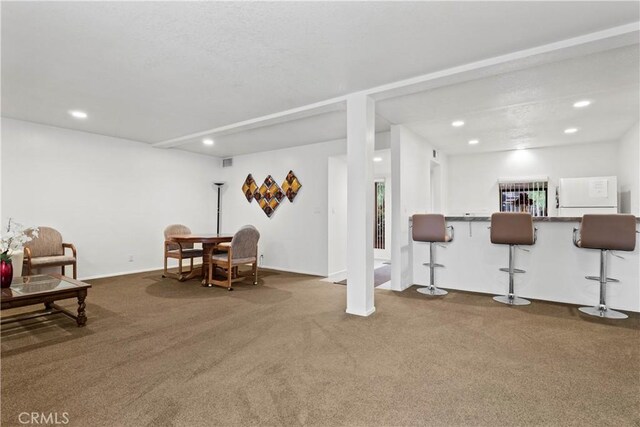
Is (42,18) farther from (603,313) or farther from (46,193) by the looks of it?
(603,313)

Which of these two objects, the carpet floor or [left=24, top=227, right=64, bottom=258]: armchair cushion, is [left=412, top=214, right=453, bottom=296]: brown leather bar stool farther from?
→ [left=24, top=227, right=64, bottom=258]: armchair cushion

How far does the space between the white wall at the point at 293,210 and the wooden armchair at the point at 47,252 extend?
10.4ft

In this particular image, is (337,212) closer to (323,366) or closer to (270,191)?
(270,191)

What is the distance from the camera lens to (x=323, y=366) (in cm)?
231

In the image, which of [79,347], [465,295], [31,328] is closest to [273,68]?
[79,347]

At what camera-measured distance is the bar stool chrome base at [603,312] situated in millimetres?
3408

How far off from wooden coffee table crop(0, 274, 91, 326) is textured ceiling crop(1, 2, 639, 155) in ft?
6.85

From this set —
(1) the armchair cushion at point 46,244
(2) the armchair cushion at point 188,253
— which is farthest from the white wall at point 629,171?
(1) the armchair cushion at point 46,244

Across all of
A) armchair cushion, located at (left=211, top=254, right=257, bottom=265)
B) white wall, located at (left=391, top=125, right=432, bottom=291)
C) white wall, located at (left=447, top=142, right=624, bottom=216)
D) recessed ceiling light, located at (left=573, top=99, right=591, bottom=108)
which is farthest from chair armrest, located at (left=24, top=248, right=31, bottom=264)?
white wall, located at (left=447, top=142, right=624, bottom=216)

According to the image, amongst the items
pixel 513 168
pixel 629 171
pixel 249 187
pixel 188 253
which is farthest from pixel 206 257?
pixel 629 171

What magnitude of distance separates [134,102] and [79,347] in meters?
2.82

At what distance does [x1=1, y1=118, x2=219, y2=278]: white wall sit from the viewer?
474 centimetres

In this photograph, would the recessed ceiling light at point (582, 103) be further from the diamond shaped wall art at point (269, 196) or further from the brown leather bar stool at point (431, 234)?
the diamond shaped wall art at point (269, 196)

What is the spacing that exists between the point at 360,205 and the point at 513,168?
4897 millimetres
